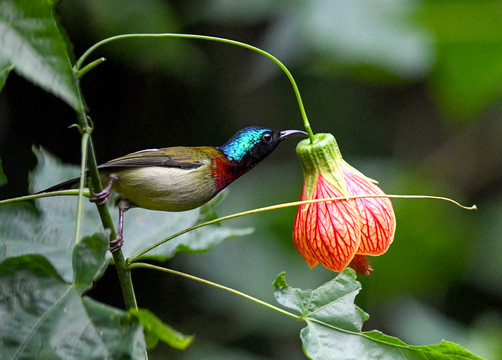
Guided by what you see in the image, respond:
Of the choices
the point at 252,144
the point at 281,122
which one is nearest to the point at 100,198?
the point at 252,144

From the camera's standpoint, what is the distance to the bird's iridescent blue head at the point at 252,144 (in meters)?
1.59

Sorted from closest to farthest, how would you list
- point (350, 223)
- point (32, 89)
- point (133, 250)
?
point (350, 223), point (133, 250), point (32, 89)

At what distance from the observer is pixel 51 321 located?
0.99 m

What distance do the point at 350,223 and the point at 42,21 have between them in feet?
2.22

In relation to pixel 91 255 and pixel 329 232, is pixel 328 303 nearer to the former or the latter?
pixel 329 232

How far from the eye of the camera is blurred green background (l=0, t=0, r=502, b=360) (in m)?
2.88

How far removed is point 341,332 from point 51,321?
501mm

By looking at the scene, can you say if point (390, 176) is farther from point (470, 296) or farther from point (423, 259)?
point (470, 296)

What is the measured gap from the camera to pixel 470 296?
170 inches

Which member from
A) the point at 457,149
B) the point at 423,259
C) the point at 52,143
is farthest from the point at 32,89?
the point at 457,149

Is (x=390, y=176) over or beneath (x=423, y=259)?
over

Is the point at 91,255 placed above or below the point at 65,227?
above

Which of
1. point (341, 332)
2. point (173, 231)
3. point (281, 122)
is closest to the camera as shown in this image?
point (341, 332)

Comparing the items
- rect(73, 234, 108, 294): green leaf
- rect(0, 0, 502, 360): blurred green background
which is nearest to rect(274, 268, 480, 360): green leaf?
rect(73, 234, 108, 294): green leaf
